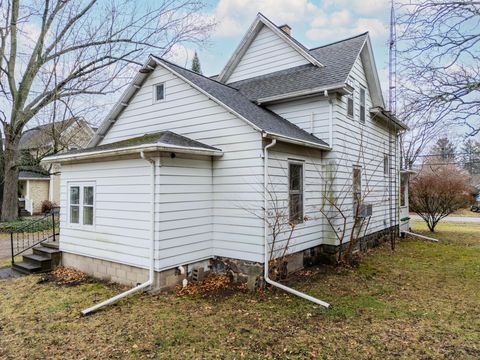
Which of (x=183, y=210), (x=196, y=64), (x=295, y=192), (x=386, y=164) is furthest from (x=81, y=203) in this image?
(x=196, y=64)

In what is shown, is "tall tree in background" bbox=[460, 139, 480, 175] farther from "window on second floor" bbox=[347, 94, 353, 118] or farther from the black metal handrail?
the black metal handrail

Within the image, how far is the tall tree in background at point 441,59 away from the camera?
18.0ft

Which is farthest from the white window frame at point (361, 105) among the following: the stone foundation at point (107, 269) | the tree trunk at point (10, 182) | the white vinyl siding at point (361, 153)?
the tree trunk at point (10, 182)

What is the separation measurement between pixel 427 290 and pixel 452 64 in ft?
14.9

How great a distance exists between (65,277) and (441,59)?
9.53 metres

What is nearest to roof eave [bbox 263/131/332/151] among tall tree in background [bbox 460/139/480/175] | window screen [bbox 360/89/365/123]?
window screen [bbox 360/89/365/123]

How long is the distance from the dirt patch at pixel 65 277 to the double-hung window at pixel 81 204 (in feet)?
4.11

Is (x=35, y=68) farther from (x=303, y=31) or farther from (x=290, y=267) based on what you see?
(x=290, y=267)

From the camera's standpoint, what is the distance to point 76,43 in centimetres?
1474

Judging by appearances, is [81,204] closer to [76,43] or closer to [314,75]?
[314,75]

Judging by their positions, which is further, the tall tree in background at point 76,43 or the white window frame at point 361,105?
the tall tree in background at point 76,43

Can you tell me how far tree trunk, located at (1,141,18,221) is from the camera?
16203mm

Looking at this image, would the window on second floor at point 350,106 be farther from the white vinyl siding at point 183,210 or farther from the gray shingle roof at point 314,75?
the white vinyl siding at point 183,210

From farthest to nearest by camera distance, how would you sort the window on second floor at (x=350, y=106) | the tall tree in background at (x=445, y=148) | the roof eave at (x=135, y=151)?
the tall tree in background at (x=445, y=148), the window on second floor at (x=350, y=106), the roof eave at (x=135, y=151)
